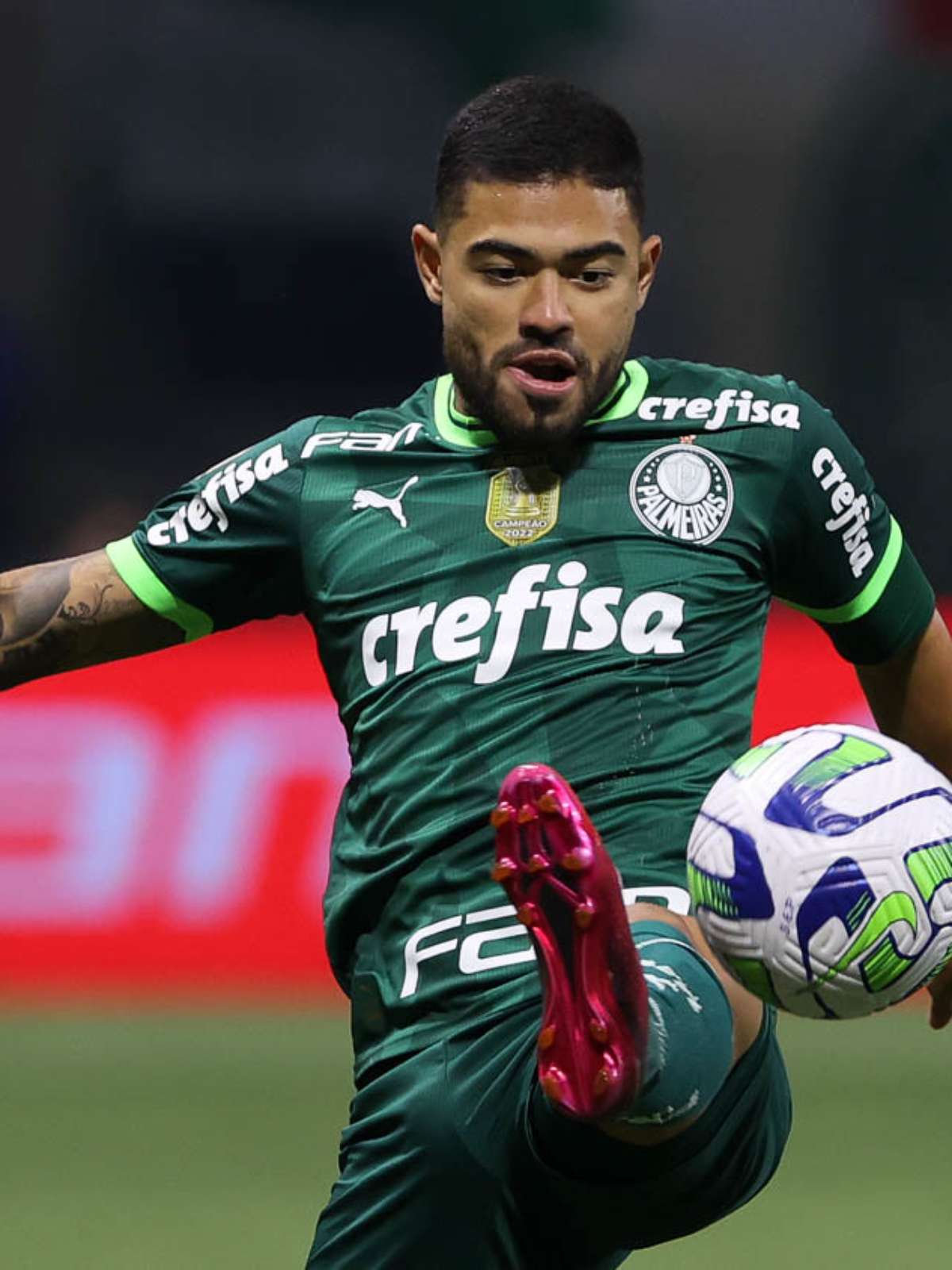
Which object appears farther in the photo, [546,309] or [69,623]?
[69,623]

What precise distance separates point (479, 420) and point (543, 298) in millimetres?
216

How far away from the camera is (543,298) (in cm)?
313

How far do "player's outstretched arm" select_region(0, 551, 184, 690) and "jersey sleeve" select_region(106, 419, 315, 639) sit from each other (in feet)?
0.08

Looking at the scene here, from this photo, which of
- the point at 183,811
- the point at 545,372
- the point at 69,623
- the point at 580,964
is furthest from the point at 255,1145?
the point at 580,964

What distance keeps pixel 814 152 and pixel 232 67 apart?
6.26 feet

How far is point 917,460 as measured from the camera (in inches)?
321

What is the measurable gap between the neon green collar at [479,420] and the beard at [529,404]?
20 mm

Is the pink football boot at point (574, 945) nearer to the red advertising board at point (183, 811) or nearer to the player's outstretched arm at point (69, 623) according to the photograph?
the player's outstretched arm at point (69, 623)

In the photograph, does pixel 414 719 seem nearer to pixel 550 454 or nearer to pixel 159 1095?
pixel 550 454

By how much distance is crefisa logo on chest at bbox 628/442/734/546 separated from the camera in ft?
10.4

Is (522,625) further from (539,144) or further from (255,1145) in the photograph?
(255,1145)

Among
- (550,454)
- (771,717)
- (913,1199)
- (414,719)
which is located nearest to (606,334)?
(550,454)

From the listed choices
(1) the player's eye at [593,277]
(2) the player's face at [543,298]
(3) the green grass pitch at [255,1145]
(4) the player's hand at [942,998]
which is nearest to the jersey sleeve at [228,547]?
(2) the player's face at [543,298]

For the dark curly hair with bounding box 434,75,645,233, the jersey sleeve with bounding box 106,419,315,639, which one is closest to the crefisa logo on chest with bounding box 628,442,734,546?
the dark curly hair with bounding box 434,75,645,233
